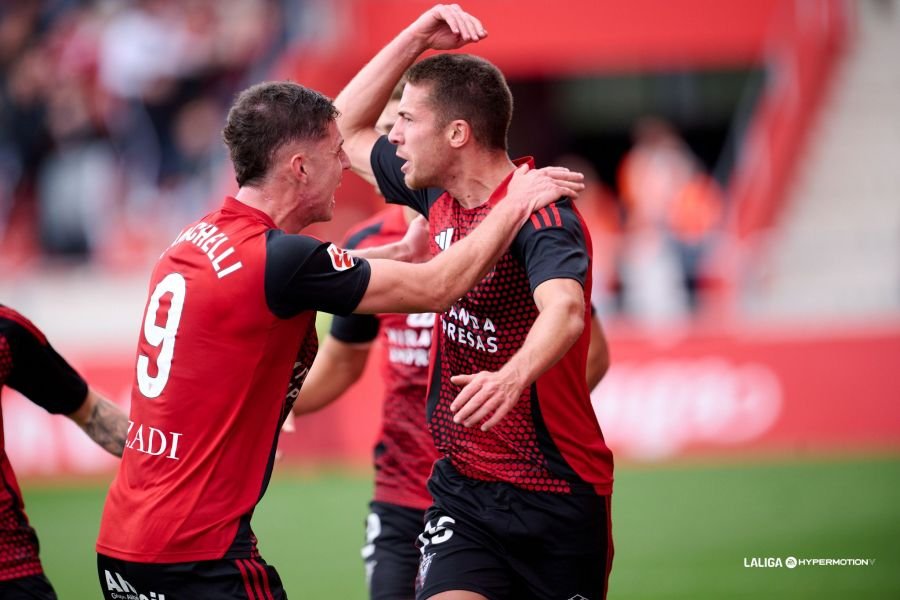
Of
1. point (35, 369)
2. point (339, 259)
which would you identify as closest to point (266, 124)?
point (339, 259)

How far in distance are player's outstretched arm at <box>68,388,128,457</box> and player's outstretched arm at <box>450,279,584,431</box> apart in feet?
6.14

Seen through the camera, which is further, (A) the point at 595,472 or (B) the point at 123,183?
(B) the point at 123,183

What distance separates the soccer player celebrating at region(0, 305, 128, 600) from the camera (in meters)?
5.32

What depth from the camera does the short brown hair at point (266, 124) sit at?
5.16 metres

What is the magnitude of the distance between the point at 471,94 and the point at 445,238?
0.61 metres

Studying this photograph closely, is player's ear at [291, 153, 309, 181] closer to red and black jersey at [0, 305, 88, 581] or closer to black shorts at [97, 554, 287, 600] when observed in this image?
red and black jersey at [0, 305, 88, 581]

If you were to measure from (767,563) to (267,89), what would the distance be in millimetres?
6671

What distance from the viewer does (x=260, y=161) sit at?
5.18 meters

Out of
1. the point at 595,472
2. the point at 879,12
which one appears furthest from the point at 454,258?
the point at 879,12

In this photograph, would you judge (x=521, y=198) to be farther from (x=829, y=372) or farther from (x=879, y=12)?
(x=879, y=12)

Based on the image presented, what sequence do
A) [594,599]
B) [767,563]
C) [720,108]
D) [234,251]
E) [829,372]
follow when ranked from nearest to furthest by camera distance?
[234,251] → [594,599] → [767,563] → [829,372] → [720,108]

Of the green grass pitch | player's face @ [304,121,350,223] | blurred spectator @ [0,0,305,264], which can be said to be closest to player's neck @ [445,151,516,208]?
player's face @ [304,121,350,223]

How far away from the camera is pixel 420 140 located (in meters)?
5.54

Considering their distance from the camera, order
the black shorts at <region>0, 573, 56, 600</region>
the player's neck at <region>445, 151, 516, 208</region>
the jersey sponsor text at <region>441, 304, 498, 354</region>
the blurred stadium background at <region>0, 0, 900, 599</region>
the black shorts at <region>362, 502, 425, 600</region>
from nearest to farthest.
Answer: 1. the black shorts at <region>0, 573, 56, 600</region>
2. the jersey sponsor text at <region>441, 304, 498, 354</region>
3. the player's neck at <region>445, 151, 516, 208</region>
4. the black shorts at <region>362, 502, 425, 600</region>
5. the blurred stadium background at <region>0, 0, 900, 599</region>
